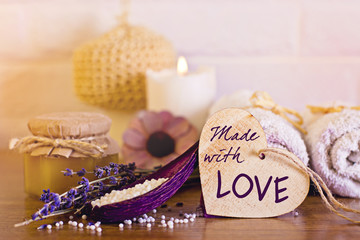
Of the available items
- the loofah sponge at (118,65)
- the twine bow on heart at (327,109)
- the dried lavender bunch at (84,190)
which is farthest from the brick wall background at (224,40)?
the dried lavender bunch at (84,190)

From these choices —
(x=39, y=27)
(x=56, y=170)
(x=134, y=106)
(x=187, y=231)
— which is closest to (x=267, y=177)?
(x=187, y=231)

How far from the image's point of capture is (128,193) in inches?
17.8

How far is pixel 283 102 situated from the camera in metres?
0.88

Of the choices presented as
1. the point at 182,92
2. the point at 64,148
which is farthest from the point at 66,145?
the point at 182,92

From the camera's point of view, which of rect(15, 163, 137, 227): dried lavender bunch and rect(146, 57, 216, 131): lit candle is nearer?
rect(15, 163, 137, 227): dried lavender bunch

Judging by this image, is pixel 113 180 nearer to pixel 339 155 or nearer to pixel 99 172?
pixel 99 172

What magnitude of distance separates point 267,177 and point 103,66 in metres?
0.41

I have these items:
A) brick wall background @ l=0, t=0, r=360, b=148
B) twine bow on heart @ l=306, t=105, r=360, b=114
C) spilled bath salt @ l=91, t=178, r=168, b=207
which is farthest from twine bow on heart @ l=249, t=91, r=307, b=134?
brick wall background @ l=0, t=0, r=360, b=148

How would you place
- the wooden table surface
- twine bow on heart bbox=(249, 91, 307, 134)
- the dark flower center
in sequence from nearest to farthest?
the wooden table surface
twine bow on heart bbox=(249, 91, 307, 134)
the dark flower center

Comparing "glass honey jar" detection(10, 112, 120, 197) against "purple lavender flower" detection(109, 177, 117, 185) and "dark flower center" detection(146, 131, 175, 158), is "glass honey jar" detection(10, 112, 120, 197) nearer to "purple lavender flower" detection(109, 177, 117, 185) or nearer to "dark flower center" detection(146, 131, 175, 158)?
"purple lavender flower" detection(109, 177, 117, 185)

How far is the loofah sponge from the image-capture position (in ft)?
2.45

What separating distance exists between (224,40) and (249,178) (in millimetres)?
477

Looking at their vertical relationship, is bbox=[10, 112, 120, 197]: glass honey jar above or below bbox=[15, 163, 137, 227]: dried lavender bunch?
above

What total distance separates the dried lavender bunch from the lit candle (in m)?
0.26
